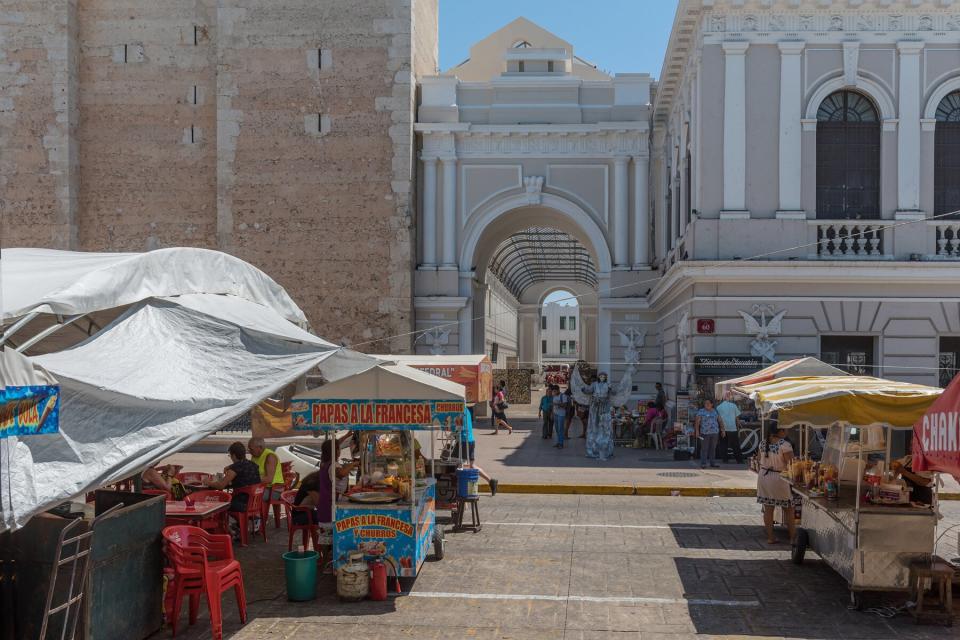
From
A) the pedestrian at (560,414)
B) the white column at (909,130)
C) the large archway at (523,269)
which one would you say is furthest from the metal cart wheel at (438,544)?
the large archway at (523,269)

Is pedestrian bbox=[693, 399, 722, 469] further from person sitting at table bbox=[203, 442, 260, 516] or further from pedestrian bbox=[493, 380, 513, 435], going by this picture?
person sitting at table bbox=[203, 442, 260, 516]

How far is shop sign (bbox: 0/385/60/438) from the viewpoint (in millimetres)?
5426

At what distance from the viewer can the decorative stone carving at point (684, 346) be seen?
74.0 ft

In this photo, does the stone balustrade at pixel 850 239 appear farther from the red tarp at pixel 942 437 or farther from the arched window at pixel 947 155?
the red tarp at pixel 942 437

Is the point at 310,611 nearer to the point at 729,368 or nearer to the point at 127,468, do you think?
the point at 127,468

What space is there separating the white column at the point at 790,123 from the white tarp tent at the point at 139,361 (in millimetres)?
13482

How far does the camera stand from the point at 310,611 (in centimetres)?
948

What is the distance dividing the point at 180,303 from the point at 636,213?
22.7 meters

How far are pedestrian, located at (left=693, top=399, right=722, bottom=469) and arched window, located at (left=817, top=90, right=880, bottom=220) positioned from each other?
5265 millimetres

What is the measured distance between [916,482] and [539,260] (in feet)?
155

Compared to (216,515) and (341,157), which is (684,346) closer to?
(341,157)

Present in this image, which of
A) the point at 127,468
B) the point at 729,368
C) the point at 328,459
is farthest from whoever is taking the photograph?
the point at 729,368

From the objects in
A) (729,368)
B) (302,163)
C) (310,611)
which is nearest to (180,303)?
(310,611)

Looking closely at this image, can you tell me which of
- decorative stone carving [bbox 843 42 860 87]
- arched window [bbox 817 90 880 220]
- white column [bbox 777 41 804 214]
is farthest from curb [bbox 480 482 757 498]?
decorative stone carving [bbox 843 42 860 87]
